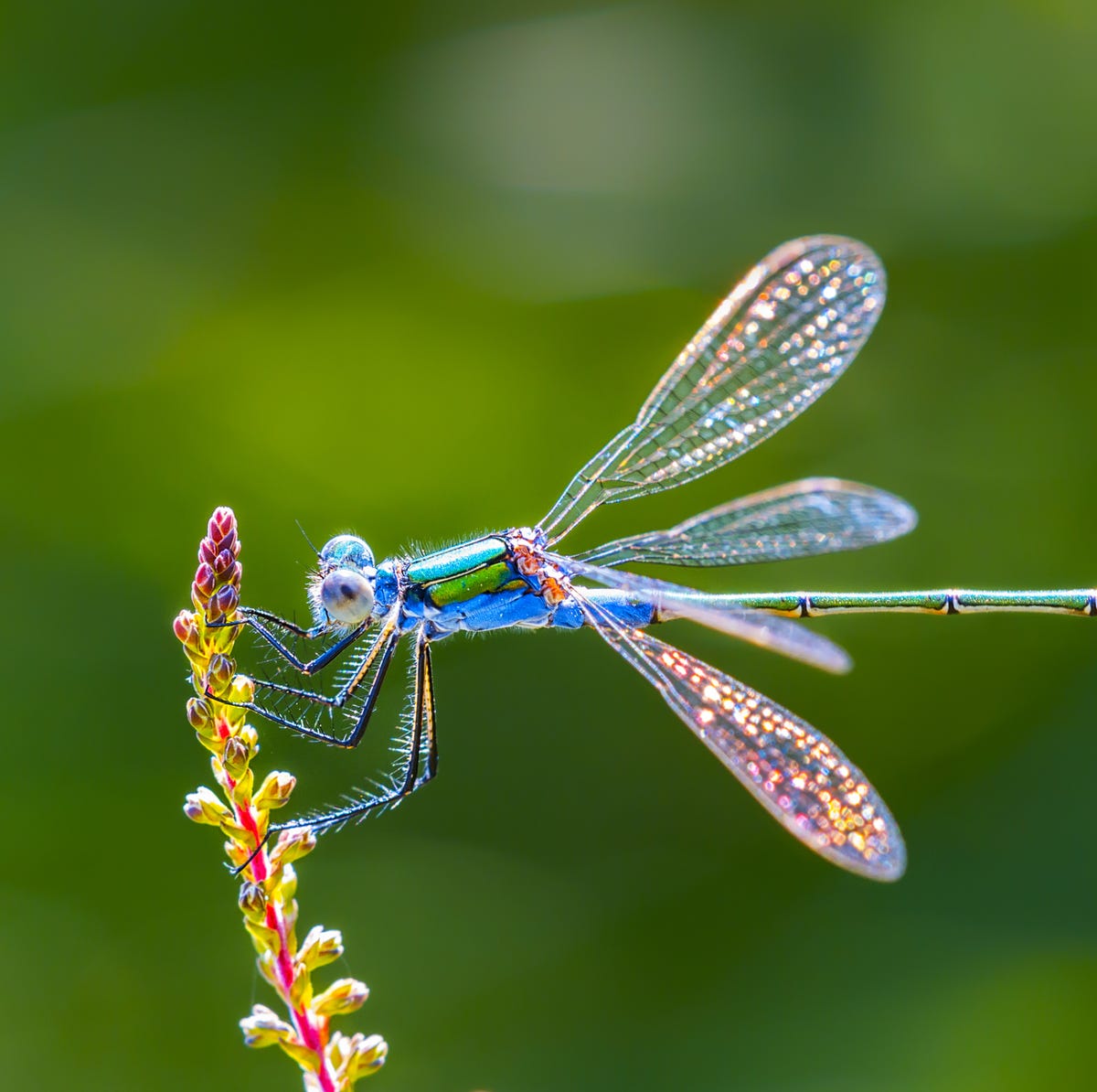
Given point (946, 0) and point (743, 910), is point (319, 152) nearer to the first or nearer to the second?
point (946, 0)

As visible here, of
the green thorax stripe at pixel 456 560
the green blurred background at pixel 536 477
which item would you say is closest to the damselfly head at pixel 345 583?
the green thorax stripe at pixel 456 560

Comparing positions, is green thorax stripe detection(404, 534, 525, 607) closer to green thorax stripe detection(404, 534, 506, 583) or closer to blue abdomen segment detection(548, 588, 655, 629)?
green thorax stripe detection(404, 534, 506, 583)

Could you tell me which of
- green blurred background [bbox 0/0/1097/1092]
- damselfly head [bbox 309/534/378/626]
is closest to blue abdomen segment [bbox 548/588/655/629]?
damselfly head [bbox 309/534/378/626]

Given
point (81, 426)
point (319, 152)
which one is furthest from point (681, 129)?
point (81, 426)

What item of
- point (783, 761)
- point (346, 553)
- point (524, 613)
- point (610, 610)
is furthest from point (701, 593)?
point (346, 553)

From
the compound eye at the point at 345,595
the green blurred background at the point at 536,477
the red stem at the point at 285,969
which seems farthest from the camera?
the green blurred background at the point at 536,477

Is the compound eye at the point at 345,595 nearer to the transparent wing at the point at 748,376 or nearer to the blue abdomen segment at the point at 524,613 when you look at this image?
the blue abdomen segment at the point at 524,613
